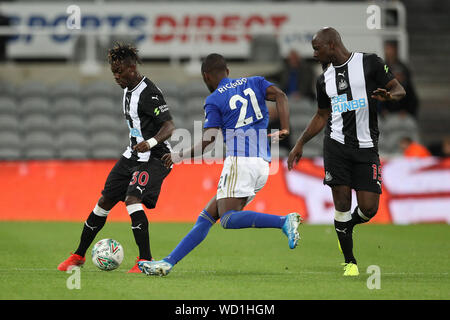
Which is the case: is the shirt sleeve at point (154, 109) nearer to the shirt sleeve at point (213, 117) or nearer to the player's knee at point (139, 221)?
the shirt sleeve at point (213, 117)

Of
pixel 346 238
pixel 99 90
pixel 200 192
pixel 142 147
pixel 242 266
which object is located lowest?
pixel 242 266

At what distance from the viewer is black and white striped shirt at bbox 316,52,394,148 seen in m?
7.95

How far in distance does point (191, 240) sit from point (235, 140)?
1.00 meters

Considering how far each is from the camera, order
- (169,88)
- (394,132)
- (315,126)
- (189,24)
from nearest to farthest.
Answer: (315,126) → (394,132) → (169,88) → (189,24)

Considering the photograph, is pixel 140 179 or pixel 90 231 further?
pixel 90 231

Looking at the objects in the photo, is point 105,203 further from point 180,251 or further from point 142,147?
point 180,251

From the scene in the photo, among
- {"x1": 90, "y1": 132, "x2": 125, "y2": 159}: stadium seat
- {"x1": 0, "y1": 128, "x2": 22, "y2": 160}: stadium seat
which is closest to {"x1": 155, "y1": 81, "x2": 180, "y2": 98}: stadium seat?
{"x1": 90, "y1": 132, "x2": 125, "y2": 159}: stadium seat

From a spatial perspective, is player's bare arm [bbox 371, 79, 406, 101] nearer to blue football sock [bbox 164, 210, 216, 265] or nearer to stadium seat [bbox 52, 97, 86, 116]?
blue football sock [bbox 164, 210, 216, 265]

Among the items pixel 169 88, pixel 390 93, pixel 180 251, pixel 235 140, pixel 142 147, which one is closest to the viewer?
pixel 390 93

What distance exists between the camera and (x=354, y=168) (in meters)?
8.08

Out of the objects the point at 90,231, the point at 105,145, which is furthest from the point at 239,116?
the point at 105,145

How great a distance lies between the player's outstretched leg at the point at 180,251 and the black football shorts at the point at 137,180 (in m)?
0.62

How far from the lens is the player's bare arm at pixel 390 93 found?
7.43 m

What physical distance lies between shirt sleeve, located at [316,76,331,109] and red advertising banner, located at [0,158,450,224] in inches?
266
